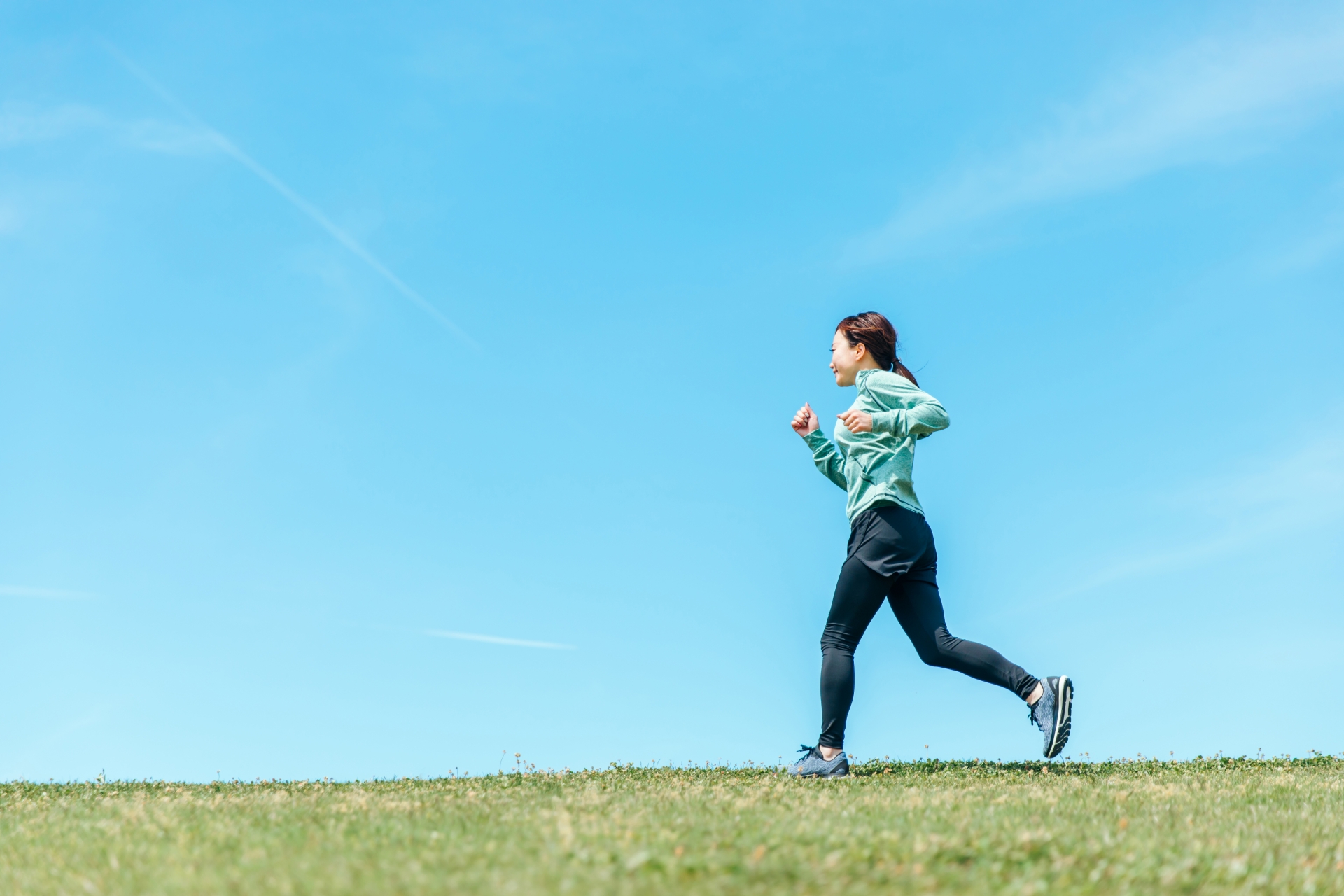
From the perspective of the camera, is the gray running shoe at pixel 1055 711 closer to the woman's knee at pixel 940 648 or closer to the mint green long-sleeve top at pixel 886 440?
the woman's knee at pixel 940 648

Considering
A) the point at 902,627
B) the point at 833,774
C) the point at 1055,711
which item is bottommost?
the point at 833,774

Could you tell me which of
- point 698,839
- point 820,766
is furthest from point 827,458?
point 698,839

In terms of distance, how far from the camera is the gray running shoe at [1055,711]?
30.3 feet

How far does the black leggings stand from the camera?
9516 mm

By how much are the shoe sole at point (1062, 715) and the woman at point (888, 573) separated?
48 millimetres

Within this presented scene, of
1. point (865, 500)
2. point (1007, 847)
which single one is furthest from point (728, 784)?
point (1007, 847)

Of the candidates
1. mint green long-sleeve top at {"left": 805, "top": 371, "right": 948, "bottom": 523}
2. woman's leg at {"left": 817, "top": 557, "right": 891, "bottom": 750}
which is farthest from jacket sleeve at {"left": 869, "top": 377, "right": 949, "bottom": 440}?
woman's leg at {"left": 817, "top": 557, "right": 891, "bottom": 750}

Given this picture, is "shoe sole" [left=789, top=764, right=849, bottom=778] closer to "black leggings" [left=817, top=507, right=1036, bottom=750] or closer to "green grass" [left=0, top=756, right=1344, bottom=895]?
"black leggings" [left=817, top=507, right=1036, bottom=750]

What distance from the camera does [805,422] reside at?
10477 millimetres

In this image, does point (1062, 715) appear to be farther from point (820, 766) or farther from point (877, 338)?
point (877, 338)

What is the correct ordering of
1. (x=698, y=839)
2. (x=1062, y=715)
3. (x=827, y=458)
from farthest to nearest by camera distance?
1. (x=827, y=458)
2. (x=1062, y=715)
3. (x=698, y=839)

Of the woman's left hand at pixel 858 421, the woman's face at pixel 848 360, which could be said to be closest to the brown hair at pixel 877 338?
the woman's face at pixel 848 360

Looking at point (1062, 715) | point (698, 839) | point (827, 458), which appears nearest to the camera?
point (698, 839)

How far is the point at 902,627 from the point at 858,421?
5.99ft
